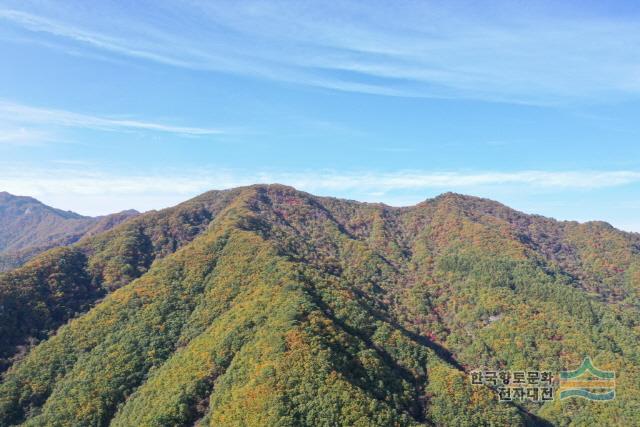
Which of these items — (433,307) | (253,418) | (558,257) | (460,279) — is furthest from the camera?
(558,257)

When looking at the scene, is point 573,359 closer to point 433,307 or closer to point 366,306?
point 433,307

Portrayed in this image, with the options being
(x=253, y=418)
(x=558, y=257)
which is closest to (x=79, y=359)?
A: (x=253, y=418)

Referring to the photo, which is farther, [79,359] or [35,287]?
[35,287]

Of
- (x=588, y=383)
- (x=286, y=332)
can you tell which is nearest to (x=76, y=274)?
(x=286, y=332)

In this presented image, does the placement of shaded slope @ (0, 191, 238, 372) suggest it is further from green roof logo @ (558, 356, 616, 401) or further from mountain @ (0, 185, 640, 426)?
green roof logo @ (558, 356, 616, 401)

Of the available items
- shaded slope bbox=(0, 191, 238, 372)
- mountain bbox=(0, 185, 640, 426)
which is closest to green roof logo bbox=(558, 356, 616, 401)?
mountain bbox=(0, 185, 640, 426)

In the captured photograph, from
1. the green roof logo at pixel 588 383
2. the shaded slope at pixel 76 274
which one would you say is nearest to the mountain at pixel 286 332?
the shaded slope at pixel 76 274

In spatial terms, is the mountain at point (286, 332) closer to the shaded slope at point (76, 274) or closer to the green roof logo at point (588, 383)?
the shaded slope at point (76, 274)
